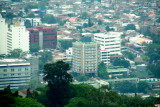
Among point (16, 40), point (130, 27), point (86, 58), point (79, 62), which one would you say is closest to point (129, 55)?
point (86, 58)

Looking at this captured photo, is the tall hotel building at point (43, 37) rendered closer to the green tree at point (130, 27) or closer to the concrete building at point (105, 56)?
the concrete building at point (105, 56)

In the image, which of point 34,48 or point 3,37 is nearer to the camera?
point 3,37

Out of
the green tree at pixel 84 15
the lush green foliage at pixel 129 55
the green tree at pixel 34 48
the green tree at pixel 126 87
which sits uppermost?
the green tree at pixel 84 15

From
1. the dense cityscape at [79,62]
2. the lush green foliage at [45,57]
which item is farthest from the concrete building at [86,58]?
the lush green foliage at [45,57]

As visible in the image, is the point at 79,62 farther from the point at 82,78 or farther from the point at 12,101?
the point at 12,101

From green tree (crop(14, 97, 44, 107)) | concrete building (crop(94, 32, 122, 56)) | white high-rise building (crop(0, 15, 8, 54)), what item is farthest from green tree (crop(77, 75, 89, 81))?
green tree (crop(14, 97, 44, 107))
